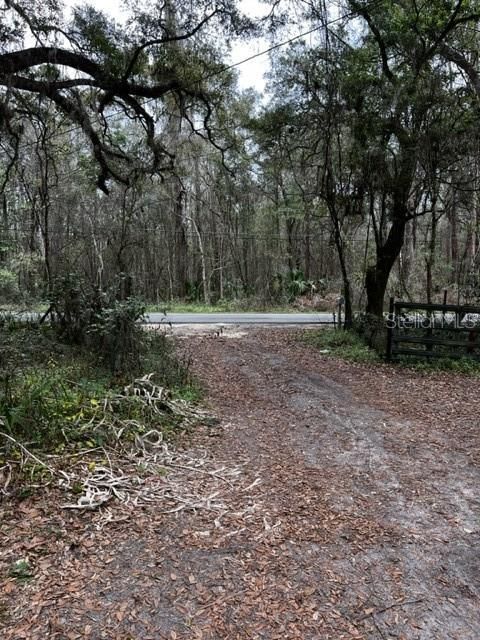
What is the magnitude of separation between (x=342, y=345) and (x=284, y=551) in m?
6.57

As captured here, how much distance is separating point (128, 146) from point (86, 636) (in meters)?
11.9

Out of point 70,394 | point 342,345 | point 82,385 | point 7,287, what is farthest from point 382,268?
point 7,287

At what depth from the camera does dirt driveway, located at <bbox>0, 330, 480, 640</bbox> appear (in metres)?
2.01

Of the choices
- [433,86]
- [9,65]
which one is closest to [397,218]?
[433,86]

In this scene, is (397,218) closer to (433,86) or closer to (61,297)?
(433,86)

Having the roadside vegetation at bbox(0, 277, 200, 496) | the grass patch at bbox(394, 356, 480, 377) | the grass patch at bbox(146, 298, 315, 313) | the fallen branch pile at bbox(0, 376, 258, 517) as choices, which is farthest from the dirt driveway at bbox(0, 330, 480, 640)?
the grass patch at bbox(146, 298, 315, 313)

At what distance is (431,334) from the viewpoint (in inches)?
292

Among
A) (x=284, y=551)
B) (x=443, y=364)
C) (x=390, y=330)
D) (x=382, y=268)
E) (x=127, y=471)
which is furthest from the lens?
(x=382, y=268)

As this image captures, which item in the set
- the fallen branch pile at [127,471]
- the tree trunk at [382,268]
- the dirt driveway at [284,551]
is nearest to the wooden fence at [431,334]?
the tree trunk at [382,268]

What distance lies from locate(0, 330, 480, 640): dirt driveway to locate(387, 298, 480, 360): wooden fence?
303 centimetres

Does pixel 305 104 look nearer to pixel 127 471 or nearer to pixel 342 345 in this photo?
pixel 342 345

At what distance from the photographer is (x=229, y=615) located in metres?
2.05

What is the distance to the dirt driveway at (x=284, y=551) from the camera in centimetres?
201

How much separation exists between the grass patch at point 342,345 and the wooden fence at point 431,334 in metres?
0.47
